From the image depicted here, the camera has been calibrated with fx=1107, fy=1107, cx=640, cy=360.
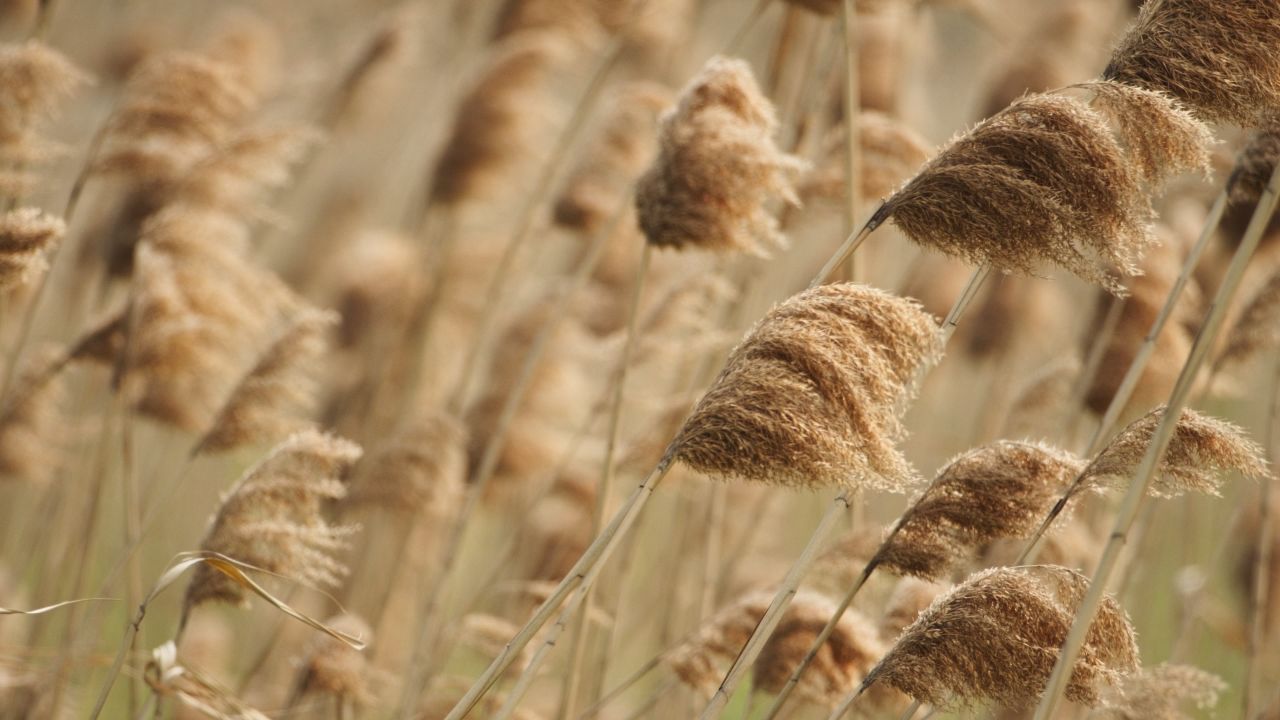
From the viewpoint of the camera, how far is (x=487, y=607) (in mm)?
4078

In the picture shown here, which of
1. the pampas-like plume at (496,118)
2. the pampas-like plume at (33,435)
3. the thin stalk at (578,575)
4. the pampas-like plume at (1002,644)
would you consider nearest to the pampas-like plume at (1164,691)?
the pampas-like plume at (1002,644)

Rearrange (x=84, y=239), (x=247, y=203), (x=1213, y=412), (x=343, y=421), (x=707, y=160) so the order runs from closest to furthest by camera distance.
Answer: (x=707, y=160)
(x=247, y=203)
(x=84, y=239)
(x=343, y=421)
(x=1213, y=412)

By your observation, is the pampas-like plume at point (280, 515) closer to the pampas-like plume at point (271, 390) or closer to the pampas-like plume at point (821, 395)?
the pampas-like plume at point (271, 390)

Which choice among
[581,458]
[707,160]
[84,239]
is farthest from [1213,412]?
[84,239]

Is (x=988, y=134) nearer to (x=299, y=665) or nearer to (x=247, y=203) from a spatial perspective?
(x=299, y=665)

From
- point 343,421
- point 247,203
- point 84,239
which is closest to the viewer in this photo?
point 247,203


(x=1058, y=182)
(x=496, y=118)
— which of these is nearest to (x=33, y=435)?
(x=496, y=118)

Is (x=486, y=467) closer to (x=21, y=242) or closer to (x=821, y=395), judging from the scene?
(x=21, y=242)

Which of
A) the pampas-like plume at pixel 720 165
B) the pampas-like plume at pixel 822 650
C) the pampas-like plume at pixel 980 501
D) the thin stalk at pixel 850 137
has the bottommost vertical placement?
the pampas-like plume at pixel 822 650

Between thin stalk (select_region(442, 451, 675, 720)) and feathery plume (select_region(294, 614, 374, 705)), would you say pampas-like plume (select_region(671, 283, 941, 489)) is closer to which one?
thin stalk (select_region(442, 451, 675, 720))

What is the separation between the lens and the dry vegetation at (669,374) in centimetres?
142

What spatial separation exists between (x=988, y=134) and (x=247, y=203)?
99.1 inches

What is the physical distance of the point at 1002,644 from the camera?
1.42 metres

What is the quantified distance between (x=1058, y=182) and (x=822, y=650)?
932 mm
